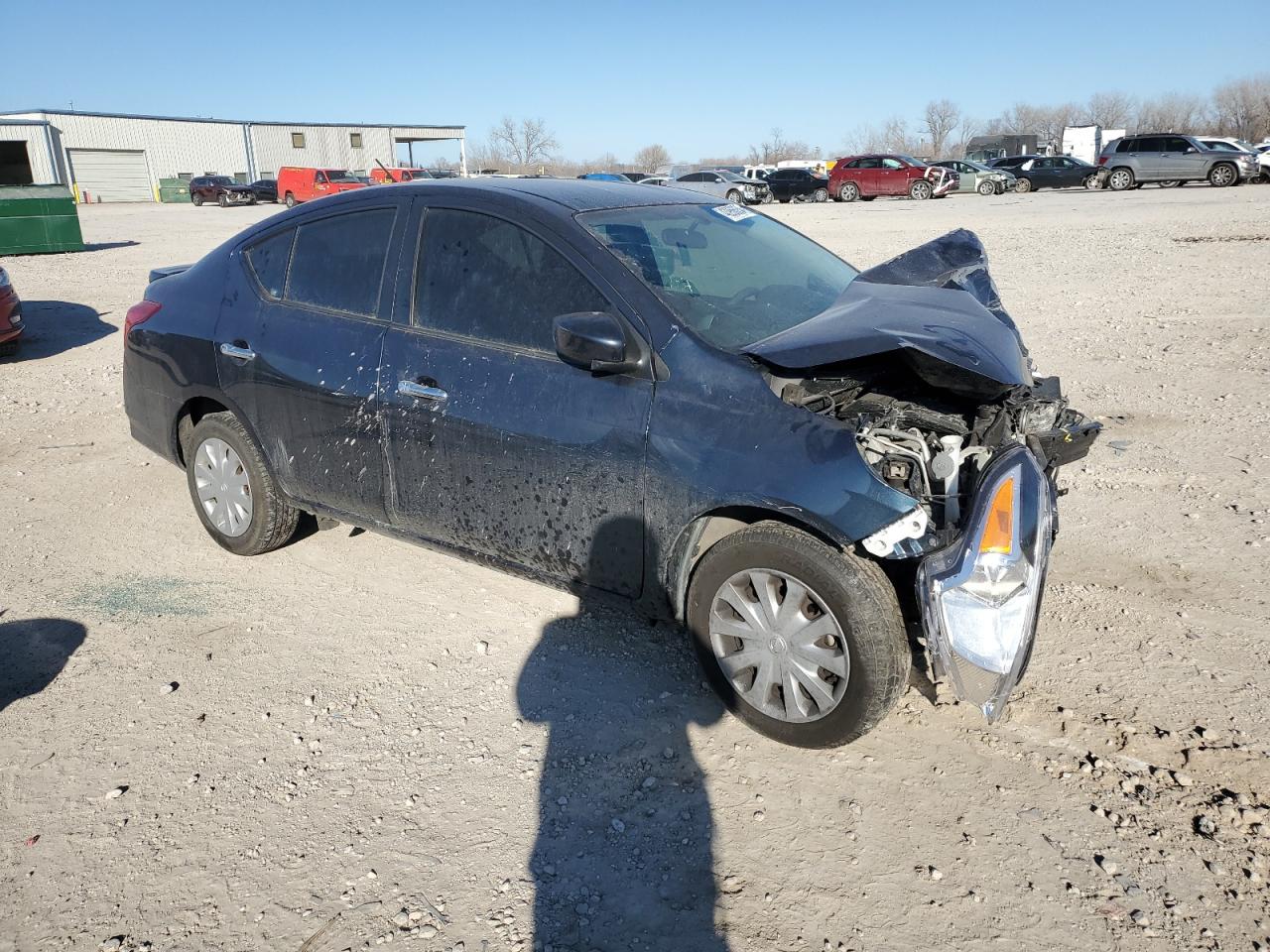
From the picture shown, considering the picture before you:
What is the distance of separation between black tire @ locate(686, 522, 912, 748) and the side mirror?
0.72 meters

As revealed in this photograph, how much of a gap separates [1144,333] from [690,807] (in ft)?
25.5

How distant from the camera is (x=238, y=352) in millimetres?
4301

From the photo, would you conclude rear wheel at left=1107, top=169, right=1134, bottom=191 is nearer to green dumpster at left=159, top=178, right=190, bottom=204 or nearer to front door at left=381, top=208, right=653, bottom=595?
front door at left=381, top=208, right=653, bottom=595

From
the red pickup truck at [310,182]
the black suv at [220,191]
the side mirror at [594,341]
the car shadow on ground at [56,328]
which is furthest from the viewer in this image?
the black suv at [220,191]

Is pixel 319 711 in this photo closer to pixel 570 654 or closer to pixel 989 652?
pixel 570 654

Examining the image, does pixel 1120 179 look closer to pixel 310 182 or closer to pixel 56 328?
pixel 310 182

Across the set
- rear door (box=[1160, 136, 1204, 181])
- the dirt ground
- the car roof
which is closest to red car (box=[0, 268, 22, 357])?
the dirt ground

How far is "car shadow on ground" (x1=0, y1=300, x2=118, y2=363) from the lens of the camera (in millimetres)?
9898

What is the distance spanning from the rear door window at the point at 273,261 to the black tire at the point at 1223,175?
3369 cm

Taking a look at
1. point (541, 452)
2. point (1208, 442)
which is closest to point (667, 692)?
point (541, 452)

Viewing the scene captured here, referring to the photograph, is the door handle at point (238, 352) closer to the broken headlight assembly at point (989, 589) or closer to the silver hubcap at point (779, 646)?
the silver hubcap at point (779, 646)

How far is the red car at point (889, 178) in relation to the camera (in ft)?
111

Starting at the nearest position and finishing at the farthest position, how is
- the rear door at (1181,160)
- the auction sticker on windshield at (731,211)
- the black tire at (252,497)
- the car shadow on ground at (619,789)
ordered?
the car shadow on ground at (619,789), the auction sticker on windshield at (731,211), the black tire at (252,497), the rear door at (1181,160)

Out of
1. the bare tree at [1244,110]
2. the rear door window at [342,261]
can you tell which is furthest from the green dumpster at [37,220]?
the bare tree at [1244,110]
